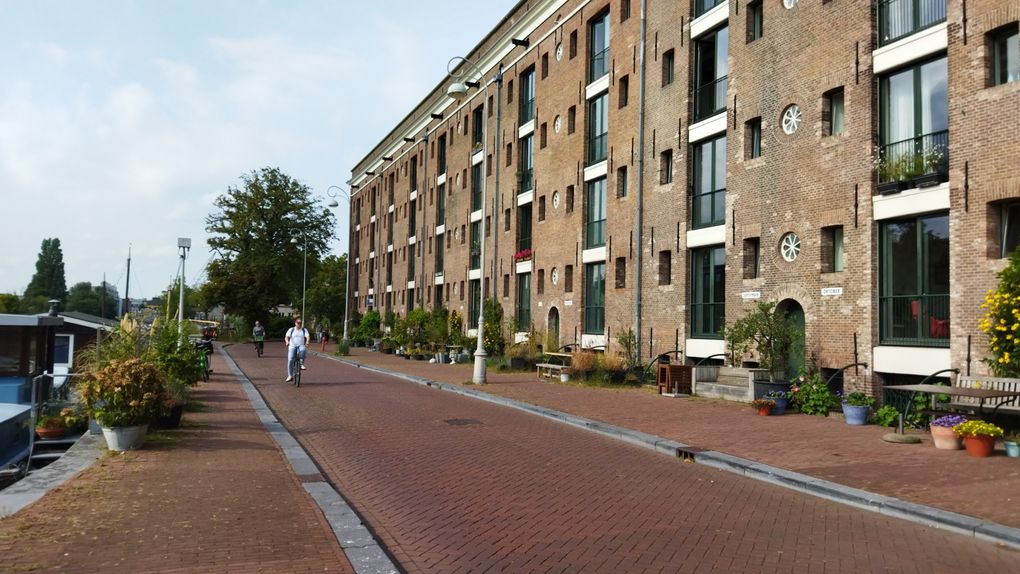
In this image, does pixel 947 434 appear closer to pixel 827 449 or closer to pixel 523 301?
pixel 827 449

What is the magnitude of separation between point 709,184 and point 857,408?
911 cm

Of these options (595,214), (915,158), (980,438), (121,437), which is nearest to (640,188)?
(595,214)

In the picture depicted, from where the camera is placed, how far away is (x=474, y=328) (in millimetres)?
36938

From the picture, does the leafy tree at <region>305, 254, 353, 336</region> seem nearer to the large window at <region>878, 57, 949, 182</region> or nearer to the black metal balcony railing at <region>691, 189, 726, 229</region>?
the black metal balcony railing at <region>691, 189, 726, 229</region>

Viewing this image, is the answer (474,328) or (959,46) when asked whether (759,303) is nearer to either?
(959,46)

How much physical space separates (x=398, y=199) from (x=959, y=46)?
45460 mm

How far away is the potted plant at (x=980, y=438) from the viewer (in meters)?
9.52

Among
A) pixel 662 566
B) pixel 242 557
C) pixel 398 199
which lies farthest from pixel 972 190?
pixel 398 199

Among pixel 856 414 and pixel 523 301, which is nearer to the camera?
pixel 856 414

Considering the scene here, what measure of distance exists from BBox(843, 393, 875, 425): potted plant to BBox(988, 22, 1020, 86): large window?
593cm

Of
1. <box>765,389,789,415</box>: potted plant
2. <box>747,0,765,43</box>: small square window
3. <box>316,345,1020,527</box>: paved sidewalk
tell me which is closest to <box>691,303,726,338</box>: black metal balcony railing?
<box>316,345,1020,527</box>: paved sidewalk

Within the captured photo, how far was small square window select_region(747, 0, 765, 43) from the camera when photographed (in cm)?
1883

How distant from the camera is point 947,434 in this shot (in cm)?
1009

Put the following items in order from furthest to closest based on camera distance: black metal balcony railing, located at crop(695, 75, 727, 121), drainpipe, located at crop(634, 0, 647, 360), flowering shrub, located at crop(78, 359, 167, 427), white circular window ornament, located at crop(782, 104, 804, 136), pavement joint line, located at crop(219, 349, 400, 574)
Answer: drainpipe, located at crop(634, 0, 647, 360) < black metal balcony railing, located at crop(695, 75, 727, 121) < white circular window ornament, located at crop(782, 104, 804, 136) < flowering shrub, located at crop(78, 359, 167, 427) < pavement joint line, located at crop(219, 349, 400, 574)
